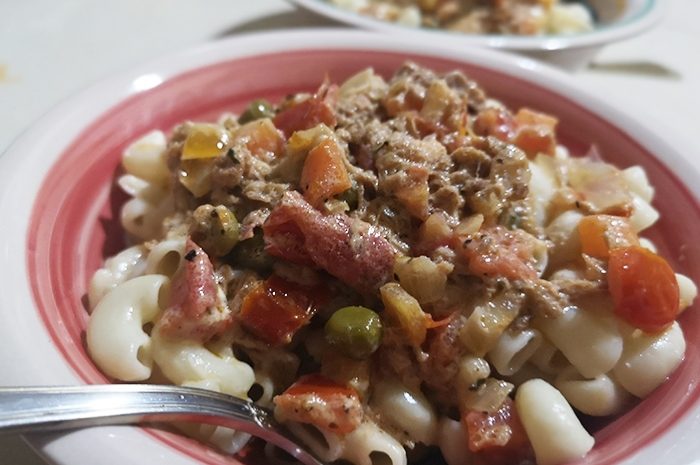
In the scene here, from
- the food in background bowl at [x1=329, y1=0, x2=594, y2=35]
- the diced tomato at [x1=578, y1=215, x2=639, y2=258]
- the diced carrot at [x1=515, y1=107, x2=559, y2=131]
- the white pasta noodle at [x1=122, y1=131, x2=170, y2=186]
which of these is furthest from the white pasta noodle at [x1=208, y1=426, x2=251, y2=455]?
the food in background bowl at [x1=329, y1=0, x2=594, y2=35]

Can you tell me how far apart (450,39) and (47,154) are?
52.8 inches

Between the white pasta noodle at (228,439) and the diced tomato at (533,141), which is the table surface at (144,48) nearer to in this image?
the diced tomato at (533,141)

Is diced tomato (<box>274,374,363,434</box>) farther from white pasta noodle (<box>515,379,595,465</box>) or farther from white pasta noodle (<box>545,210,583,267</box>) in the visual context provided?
white pasta noodle (<box>545,210,583,267</box>)

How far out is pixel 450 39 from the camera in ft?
7.55

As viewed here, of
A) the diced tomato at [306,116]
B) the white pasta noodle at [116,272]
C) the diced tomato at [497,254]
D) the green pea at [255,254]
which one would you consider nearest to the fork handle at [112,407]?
the green pea at [255,254]

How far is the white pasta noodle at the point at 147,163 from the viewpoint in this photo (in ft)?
5.47

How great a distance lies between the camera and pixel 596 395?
4.45 feet

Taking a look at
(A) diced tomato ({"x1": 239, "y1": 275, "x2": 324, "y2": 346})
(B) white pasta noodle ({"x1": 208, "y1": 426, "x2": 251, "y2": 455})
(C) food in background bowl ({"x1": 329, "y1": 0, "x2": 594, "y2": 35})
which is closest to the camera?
(B) white pasta noodle ({"x1": 208, "y1": 426, "x2": 251, "y2": 455})

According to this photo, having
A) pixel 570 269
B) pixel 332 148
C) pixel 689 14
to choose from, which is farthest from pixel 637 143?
pixel 689 14

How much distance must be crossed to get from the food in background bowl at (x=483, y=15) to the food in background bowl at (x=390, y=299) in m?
1.52

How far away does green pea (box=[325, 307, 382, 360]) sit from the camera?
128 centimetres

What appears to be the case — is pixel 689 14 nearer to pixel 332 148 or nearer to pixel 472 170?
pixel 472 170

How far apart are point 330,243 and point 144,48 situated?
185cm

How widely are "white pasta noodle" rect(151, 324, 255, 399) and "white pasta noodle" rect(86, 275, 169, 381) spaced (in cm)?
3
